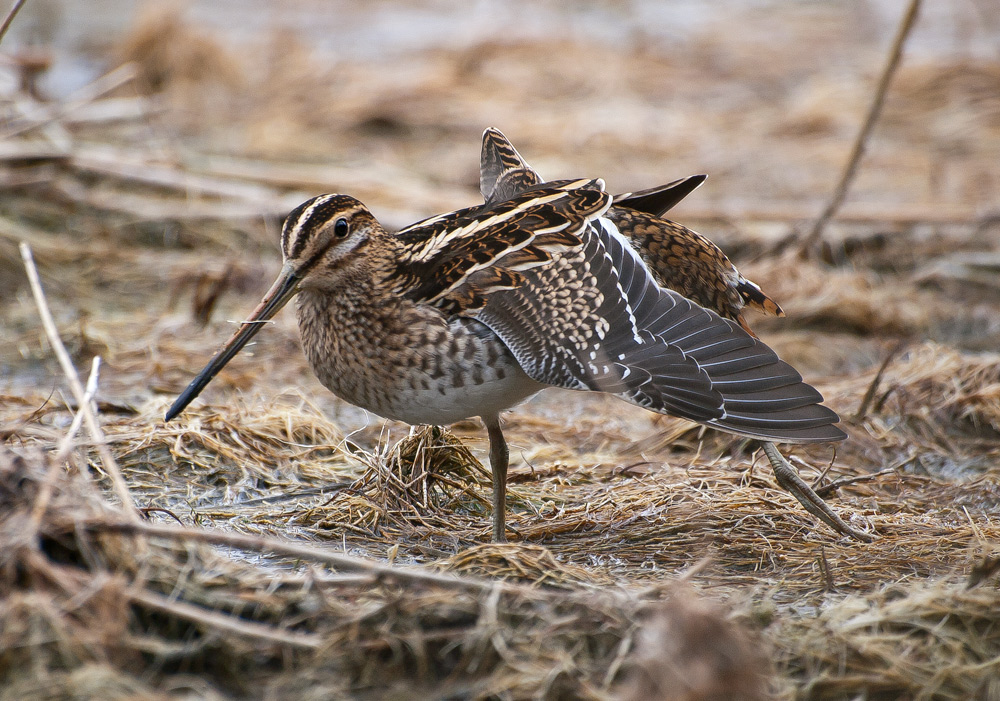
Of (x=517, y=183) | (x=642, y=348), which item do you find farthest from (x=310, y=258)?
(x=642, y=348)

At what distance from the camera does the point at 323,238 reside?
404cm

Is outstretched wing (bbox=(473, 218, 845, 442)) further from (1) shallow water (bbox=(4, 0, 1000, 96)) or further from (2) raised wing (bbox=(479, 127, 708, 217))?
(1) shallow water (bbox=(4, 0, 1000, 96))

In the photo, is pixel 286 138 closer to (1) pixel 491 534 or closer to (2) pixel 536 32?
(2) pixel 536 32

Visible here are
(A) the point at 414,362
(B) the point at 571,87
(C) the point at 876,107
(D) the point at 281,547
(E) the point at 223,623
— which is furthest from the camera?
(B) the point at 571,87

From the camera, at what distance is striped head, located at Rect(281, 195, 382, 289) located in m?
3.99

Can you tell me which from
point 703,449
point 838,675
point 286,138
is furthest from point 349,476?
point 286,138

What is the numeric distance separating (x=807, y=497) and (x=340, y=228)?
1937mm

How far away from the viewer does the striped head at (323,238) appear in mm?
3990

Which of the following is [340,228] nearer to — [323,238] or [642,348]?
[323,238]

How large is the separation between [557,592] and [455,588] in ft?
1.05

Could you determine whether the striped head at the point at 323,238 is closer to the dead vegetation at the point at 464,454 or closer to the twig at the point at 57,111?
the dead vegetation at the point at 464,454

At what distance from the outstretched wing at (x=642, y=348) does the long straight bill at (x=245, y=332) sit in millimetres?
707

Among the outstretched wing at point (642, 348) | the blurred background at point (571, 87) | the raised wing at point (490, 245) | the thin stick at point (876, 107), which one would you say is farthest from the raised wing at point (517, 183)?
the blurred background at point (571, 87)

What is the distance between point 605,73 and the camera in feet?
39.5
